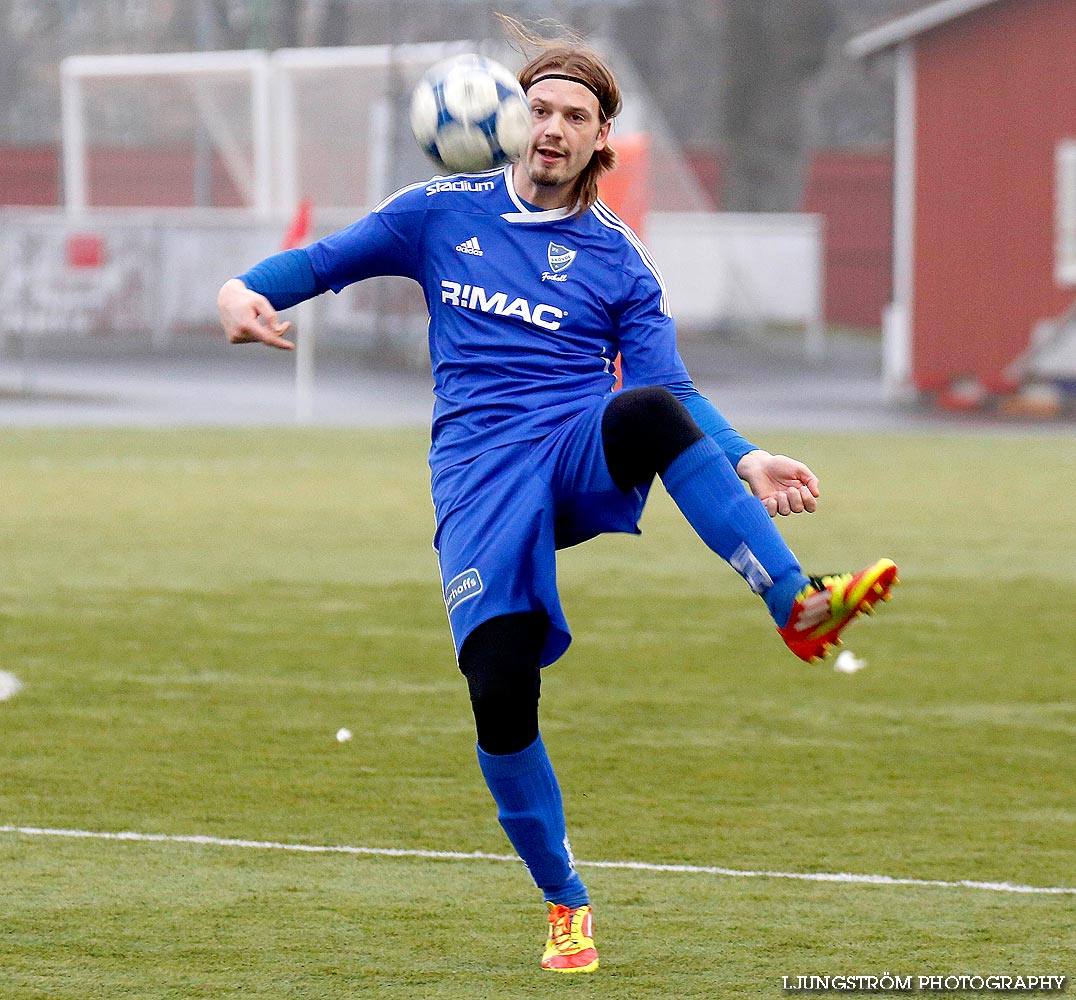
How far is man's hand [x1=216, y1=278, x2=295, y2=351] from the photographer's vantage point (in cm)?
467

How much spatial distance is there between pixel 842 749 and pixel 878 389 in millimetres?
24262

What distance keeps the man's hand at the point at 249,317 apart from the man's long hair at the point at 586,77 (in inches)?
30.7

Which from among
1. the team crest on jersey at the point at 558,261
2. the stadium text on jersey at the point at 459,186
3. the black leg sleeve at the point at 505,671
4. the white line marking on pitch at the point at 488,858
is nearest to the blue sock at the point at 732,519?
the black leg sleeve at the point at 505,671

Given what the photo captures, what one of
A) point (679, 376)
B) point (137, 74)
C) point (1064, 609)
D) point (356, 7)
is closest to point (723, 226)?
point (137, 74)

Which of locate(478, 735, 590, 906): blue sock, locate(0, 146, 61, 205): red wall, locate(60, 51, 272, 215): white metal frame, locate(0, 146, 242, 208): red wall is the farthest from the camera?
locate(0, 146, 61, 205): red wall

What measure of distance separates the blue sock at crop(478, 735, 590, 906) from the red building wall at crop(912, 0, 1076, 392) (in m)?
24.2

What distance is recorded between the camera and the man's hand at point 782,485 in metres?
4.61

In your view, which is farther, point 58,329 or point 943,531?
point 58,329

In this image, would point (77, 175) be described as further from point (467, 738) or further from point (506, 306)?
point (506, 306)

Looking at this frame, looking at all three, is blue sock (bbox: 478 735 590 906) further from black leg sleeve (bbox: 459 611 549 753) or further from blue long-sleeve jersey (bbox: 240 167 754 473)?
blue long-sleeve jersey (bbox: 240 167 754 473)

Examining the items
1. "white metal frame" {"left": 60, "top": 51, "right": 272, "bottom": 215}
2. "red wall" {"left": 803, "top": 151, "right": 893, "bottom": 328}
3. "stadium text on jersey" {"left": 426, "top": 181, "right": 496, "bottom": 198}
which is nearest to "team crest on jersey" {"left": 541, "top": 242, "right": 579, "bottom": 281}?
"stadium text on jersey" {"left": 426, "top": 181, "right": 496, "bottom": 198}

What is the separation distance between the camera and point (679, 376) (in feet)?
16.0

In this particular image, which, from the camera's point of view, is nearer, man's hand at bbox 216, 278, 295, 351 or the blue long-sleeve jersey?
man's hand at bbox 216, 278, 295, 351

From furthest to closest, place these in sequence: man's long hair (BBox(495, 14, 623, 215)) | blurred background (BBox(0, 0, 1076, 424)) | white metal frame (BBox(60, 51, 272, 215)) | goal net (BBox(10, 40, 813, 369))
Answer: white metal frame (BBox(60, 51, 272, 215))
goal net (BBox(10, 40, 813, 369))
blurred background (BBox(0, 0, 1076, 424))
man's long hair (BBox(495, 14, 623, 215))
